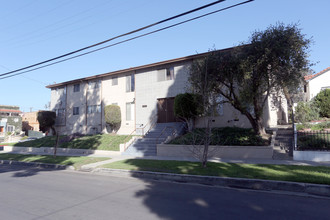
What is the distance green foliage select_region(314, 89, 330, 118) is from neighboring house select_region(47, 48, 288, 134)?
2.81 m

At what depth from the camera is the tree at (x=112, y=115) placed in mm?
21484

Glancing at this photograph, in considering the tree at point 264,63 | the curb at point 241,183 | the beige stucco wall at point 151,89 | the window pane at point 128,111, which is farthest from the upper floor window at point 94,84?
the curb at point 241,183

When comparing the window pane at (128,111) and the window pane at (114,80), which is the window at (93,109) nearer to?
the window pane at (114,80)

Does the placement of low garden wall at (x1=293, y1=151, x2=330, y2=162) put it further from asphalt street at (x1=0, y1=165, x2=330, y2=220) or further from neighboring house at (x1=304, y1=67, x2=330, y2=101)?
neighboring house at (x1=304, y1=67, x2=330, y2=101)

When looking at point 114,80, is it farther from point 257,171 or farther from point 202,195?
point 202,195

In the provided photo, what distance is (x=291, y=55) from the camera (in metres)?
11.0

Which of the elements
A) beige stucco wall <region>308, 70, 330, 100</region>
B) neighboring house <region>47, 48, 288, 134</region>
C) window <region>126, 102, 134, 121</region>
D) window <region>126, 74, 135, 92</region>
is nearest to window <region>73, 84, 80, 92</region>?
neighboring house <region>47, 48, 288, 134</region>

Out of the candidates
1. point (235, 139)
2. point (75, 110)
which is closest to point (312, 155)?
point (235, 139)

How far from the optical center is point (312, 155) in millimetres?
10242

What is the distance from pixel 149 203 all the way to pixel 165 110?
46.8 ft

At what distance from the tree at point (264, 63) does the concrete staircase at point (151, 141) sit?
566 centimetres

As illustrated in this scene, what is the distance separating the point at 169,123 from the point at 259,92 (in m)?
8.48

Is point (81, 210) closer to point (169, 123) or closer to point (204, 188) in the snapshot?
point (204, 188)

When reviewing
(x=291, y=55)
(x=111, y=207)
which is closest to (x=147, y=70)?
(x=291, y=55)
